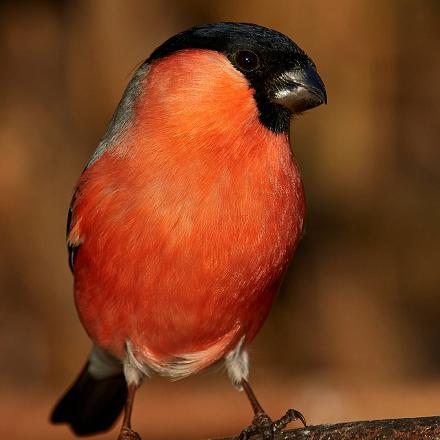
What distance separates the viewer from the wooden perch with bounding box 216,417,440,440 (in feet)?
9.67

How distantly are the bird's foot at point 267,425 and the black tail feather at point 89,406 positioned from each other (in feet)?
3.62

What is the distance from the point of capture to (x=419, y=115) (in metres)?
6.86

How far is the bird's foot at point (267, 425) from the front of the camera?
384cm

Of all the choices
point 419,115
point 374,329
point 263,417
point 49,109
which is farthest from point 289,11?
point 263,417

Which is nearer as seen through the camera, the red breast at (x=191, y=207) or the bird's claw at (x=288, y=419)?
the red breast at (x=191, y=207)

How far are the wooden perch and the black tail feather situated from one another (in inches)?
74.5

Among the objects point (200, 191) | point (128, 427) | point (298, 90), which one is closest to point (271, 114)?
point (298, 90)

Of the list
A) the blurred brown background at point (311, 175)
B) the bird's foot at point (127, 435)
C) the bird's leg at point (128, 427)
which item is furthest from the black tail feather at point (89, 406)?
the blurred brown background at point (311, 175)

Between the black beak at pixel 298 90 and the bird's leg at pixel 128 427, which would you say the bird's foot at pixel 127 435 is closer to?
the bird's leg at pixel 128 427

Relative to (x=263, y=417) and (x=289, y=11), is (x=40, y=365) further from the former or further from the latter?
(x=263, y=417)

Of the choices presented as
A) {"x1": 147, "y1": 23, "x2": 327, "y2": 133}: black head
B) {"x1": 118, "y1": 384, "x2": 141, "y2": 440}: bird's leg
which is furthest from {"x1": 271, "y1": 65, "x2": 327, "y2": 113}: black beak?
{"x1": 118, "y1": 384, "x2": 141, "y2": 440}: bird's leg

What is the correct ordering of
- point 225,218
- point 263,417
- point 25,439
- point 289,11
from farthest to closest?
point 289,11 < point 25,439 < point 263,417 < point 225,218

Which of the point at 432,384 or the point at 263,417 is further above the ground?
the point at 263,417

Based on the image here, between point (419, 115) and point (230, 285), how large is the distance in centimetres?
360
